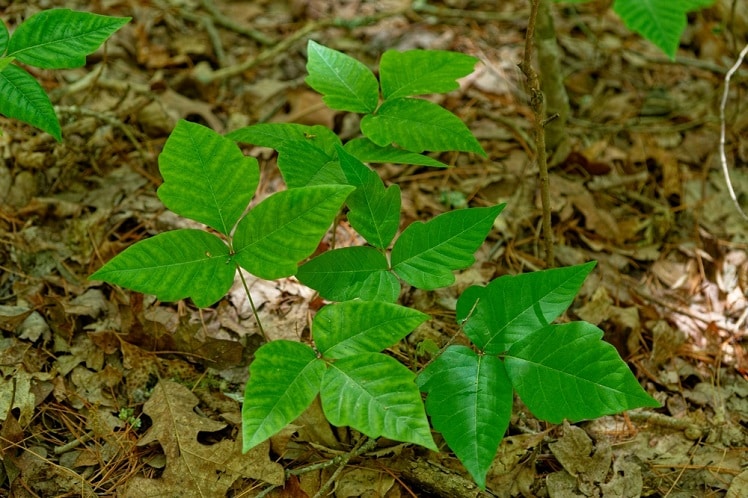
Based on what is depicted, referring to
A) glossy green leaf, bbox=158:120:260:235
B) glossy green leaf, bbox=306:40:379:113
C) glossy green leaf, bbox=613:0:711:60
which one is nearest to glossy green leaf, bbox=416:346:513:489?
glossy green leaf, bbox=158:120:260:235

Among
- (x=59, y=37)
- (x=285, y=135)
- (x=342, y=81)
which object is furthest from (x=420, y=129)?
(x=59, y=37)

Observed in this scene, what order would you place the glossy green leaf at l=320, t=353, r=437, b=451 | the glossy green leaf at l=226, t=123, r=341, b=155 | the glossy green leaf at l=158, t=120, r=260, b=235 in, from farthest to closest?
the glossy green leaf at l=226, t=123, r=341, b=155, the glossy green leaf at l=158, t=120, r=260, b=235, the glossy green leaf at l=320, t=353, r=437, b=451

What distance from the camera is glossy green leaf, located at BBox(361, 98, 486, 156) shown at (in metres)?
1.84

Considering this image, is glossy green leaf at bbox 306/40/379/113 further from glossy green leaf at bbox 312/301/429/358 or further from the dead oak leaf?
the dead oak leaf

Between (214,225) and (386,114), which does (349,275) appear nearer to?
(214,225)

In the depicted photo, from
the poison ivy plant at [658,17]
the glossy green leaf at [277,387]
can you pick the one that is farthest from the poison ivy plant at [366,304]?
the poison ivy plant at [658,17]

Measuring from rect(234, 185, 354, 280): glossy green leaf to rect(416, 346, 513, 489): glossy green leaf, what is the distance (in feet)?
1.46

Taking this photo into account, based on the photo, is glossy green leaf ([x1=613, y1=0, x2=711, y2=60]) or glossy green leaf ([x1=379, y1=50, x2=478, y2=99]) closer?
glossy green leaf ([x1=379, y1=50, x2=478, y2=99])

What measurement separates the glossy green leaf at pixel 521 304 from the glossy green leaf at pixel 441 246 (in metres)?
0.12

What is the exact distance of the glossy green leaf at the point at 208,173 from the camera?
5.18 ft

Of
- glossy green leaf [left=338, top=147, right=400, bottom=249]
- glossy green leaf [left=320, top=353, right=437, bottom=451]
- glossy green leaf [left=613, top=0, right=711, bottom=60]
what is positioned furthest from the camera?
glossy green leaf [left=613, top=0, right=711, bottom=60]

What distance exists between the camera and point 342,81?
1.89 meters

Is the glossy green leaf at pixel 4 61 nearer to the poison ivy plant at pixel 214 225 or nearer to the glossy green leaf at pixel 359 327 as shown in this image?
the poison ivy plant at pixel 214 225

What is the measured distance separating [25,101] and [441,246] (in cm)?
120
